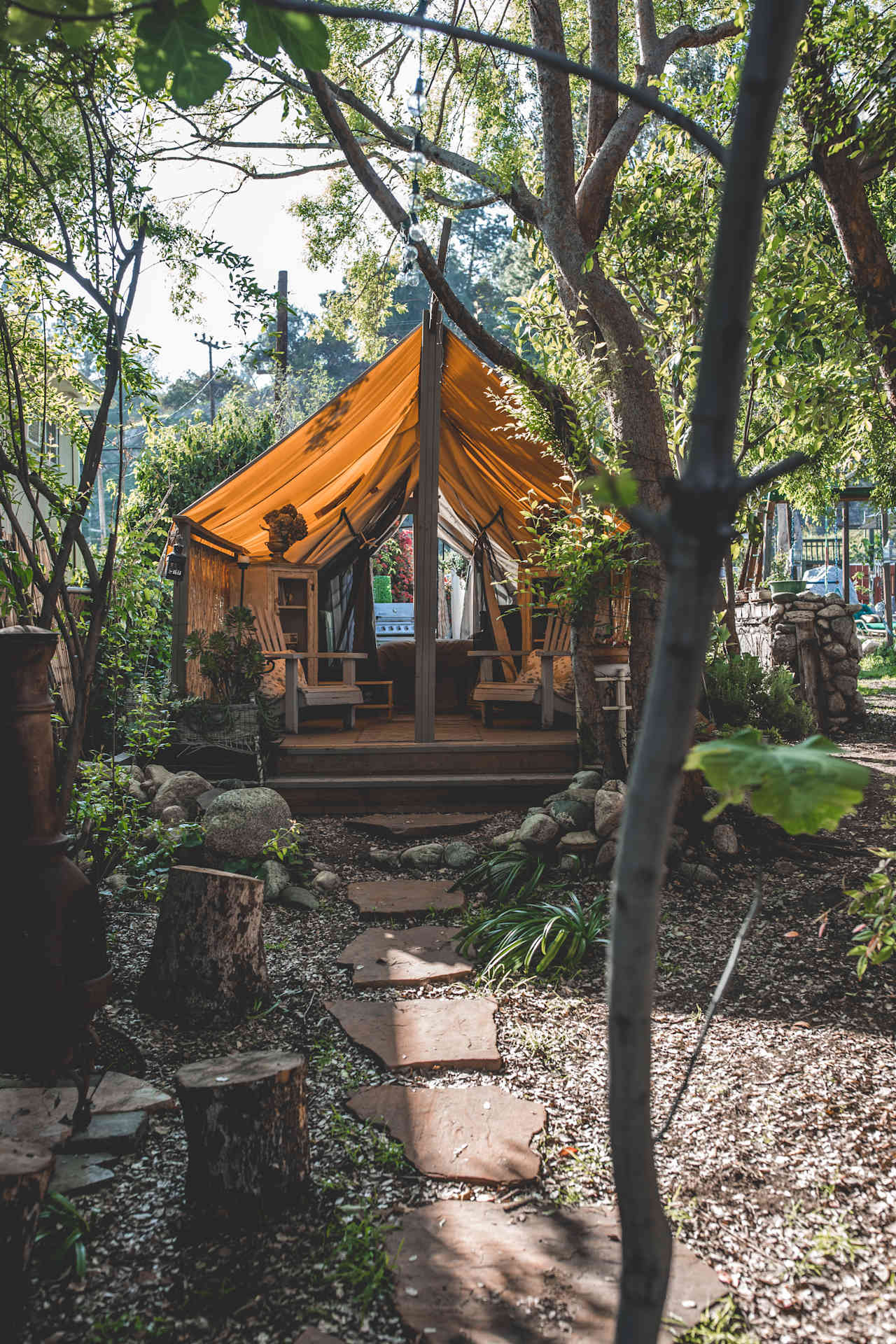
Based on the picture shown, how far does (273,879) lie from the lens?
4203 mm

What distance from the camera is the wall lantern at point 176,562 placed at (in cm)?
588

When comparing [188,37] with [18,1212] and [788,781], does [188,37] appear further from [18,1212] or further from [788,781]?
[18,1212]

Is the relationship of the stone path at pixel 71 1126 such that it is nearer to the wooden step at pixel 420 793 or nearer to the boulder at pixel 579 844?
the boulder at pixel 579 844

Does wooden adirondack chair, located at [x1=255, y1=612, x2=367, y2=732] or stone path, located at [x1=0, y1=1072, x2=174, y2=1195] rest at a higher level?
wooden adirondack chair, located at [x1=255, y1=612, x2=367, y2=732]

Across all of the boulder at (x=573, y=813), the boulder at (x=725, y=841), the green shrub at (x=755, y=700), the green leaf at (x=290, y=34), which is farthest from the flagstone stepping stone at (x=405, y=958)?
the green leaf at (x=290, y=34)

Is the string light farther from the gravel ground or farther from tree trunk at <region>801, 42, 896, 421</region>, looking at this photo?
the gravel ground

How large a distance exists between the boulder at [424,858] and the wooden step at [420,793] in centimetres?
82

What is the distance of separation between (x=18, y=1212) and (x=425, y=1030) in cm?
151

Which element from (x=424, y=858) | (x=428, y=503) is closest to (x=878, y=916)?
(x=424, y=858)

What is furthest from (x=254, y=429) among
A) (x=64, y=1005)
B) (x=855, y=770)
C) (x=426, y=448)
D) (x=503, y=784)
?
(x=855, y=770)

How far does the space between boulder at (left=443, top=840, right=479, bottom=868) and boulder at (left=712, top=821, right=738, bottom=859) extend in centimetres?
121

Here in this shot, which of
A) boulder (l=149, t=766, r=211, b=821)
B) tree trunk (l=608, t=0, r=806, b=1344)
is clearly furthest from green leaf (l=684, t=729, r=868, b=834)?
boulder (l=149, t=766, r=211, b=821)

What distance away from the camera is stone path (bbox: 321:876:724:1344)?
5.43ft

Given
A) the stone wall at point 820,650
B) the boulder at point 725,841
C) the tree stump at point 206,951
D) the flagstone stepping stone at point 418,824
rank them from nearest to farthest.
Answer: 1. the tree stump at point 206,951
2. the boulder at point 725,841
3. the flagstone stepping stone at point 418,824
4. the stone wall at point 820,650
